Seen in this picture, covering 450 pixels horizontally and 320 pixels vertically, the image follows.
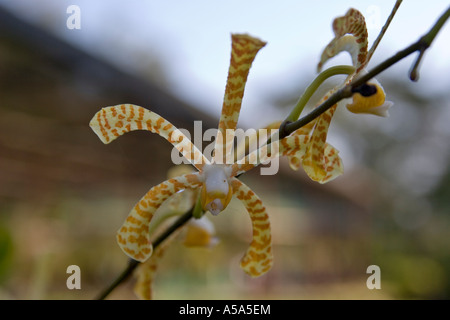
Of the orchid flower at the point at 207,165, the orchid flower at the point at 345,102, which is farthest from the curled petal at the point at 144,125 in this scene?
the orchid flower at the point at 345,102

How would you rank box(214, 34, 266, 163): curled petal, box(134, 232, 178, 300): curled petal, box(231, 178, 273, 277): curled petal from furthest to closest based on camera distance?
1. box(134, 232, 178, 300): curled petal
2. box(231, 178, 273, 277): curled petal
3. box(214, 34, 266, 163): curled petal

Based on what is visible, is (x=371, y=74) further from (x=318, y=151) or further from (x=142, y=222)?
(x=142, y=222)

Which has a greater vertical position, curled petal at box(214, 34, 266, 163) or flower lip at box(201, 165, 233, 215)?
curled petal at box(214, 34, 266, 163)

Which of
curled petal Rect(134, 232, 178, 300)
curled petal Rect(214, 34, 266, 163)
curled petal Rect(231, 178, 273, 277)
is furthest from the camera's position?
curled petal Rect(134, 232, 178, 300)

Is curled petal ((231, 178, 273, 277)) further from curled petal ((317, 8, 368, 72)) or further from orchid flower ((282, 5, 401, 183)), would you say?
curled petal ((317, 8, 368, 72))

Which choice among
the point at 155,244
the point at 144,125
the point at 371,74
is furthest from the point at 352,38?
the point at 155,244

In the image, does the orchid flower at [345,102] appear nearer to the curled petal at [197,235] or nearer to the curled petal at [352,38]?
the curled petal at [352,38]

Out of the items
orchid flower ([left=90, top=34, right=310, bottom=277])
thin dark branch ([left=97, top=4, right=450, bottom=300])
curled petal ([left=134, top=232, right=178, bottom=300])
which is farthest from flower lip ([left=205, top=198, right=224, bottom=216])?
curled petal ([left=134, top=232, right=178, bottom=300])

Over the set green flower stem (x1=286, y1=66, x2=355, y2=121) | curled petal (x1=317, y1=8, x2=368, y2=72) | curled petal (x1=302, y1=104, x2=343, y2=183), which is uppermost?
curled petal (x1=317, y1=8, x2=368, y2=72)
